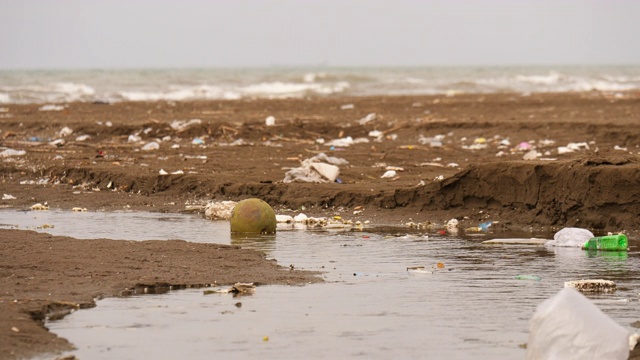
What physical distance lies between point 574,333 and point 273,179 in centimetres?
1048

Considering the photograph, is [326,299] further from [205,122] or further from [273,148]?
[205,122]

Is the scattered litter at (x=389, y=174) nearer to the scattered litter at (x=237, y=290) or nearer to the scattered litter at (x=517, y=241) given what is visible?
the scattered litter at (x=517, y=241)

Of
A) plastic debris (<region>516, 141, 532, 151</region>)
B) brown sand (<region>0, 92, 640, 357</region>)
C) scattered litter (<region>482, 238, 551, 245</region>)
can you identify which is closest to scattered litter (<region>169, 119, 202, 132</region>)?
brown sand (<region>0, 92, 640, 357</region>)

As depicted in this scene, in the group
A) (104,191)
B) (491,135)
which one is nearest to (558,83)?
(491,135)

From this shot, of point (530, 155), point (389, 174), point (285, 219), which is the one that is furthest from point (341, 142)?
point (285, 219)

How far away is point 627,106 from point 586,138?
28.4 ft

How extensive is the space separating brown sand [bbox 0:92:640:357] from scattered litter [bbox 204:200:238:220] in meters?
0.76

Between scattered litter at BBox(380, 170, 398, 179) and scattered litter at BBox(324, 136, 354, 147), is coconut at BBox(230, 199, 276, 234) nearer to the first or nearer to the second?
scattered litter at BBox(380, 170, 398, 179)

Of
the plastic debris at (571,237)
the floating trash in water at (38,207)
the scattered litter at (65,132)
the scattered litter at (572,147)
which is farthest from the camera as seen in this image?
the scattered litter at (65,132)

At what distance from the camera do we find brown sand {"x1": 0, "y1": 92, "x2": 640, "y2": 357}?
9.14 m

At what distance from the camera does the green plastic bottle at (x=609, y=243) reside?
10.9m

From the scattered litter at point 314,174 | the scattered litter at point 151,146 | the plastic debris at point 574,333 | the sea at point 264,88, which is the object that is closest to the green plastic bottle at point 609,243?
the scattered litter at point 314,174

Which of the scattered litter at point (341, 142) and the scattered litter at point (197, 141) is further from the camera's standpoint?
the scattered litter at point (197, 141)

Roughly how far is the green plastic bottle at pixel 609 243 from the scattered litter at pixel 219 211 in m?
4.82
